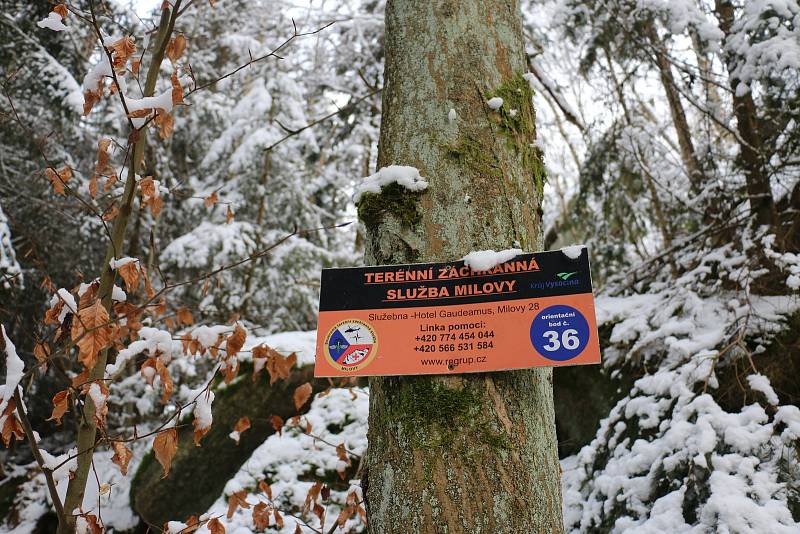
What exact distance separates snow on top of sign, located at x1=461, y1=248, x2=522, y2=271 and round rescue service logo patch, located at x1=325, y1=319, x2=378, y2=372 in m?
0.29

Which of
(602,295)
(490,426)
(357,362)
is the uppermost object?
(602,295)

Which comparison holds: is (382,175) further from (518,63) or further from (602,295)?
(602,295)

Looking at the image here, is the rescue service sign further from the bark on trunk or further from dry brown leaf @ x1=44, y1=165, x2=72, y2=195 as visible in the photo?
Answer: the bark on trunk

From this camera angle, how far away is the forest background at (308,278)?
1769 mm

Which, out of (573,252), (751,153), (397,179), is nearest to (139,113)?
(397,179)

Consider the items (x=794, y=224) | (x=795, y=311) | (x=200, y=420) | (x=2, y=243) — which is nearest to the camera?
(x=200, y=420)

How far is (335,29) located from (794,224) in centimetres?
636

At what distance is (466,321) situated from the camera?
1234mm

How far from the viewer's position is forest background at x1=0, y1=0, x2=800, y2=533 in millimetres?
1769

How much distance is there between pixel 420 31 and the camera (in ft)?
4.94

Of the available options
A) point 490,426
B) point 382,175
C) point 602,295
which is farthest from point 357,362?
point 602,295

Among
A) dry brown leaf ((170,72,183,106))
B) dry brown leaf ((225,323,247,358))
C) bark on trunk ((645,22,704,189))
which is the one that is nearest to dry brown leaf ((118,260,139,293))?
dry brown leaf ((225,323,247,358))

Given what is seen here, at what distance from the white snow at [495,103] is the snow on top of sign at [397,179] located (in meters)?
0.28

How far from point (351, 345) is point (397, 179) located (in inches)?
17.0
